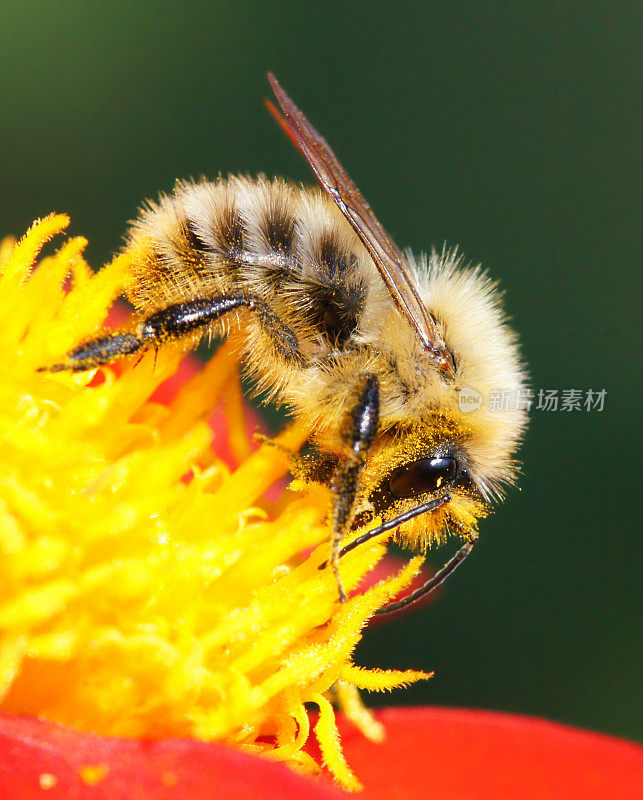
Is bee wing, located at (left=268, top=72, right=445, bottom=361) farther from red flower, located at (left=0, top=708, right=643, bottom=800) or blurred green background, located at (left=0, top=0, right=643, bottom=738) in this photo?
blurred green background, located at (left=0, top=0, right=643, bottom=738)

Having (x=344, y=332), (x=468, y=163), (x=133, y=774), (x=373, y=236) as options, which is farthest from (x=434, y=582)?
(x=468, y=163)

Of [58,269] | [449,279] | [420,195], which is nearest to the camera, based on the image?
[58,269]

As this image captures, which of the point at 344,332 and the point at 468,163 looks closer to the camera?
the point at 344,332

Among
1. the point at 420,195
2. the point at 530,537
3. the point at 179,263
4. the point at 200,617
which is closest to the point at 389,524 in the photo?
the point at 200,617

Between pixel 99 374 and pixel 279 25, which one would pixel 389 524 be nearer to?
pixel 99 374

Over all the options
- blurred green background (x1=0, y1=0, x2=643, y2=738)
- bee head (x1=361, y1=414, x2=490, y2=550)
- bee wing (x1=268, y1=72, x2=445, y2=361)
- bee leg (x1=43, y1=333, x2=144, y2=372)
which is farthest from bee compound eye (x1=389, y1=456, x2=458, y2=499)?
blurred green background (x1=0, y1=0, x2=643, y2=738)

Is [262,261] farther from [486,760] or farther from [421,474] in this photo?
[486,760]

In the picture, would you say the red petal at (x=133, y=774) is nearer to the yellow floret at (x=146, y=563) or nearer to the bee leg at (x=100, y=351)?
the yellow floret at (x=146, y=563)
